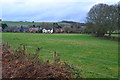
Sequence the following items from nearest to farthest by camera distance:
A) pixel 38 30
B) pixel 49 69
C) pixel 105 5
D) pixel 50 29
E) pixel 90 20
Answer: pixel 49 69
pixel 105 5
pixel 90 20
pixel 38 30
pixel 50 29

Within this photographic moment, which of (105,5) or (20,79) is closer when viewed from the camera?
(20,79)

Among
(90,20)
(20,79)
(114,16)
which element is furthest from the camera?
(90,20)

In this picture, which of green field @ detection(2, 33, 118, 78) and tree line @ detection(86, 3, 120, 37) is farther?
tree line @ detection(86, 3, 120, 37)

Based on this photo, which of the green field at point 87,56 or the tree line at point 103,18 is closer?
the green field at point 87,56

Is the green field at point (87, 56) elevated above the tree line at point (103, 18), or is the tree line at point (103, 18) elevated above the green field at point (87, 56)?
the tree line at point (103, 18)

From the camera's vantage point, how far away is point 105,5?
46.8 m

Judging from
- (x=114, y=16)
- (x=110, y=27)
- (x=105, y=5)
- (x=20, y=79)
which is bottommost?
(x=20, y=79)

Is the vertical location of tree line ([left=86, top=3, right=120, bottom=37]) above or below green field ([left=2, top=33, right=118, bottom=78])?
above

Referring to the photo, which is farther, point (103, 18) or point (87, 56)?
point (103, 18)

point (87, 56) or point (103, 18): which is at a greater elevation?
point (103, 18)

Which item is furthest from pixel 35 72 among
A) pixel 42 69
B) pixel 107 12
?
pixel 107 12

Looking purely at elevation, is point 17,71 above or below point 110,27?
below

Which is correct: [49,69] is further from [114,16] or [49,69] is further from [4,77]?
[114,16]

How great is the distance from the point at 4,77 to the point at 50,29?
8387 cm
